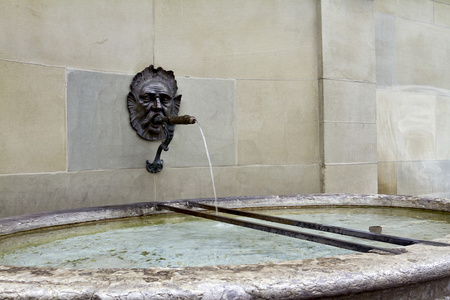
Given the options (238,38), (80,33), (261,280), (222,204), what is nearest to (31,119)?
(80,33)

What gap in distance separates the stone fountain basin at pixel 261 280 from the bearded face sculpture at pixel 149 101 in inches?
88.6

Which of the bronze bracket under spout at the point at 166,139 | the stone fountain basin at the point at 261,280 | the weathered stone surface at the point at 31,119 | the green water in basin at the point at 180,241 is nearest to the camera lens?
the stone fountain basin at the point at 261,280

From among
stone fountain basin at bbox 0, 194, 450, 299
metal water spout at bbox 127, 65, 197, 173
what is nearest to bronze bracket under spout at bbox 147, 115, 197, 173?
metal water spout at bbox 127, 65, 197, 173

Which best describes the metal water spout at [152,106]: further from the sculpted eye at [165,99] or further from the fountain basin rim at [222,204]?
the fountain basin rim at [222,204]

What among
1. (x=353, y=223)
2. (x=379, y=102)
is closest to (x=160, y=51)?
(x=353, y=223)

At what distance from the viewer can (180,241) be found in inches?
82.7

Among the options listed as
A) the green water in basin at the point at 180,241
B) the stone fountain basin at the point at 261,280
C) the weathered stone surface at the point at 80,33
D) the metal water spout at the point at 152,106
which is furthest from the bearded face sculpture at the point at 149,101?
the stone fountain basin at the point at 261,280

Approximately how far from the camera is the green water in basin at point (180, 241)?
1724 millimetres

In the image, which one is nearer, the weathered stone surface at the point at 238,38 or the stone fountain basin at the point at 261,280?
the stone fountain basin at the point at 261,280

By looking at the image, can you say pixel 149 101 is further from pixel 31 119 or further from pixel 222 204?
pixel 222 204

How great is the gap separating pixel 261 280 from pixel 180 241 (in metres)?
1.16

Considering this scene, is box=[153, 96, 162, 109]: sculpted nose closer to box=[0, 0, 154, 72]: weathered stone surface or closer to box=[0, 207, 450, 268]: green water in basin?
box=[0, 0, 154, 72]: weathered stone surface

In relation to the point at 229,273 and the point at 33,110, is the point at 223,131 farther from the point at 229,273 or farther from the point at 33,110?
the point at 229,273

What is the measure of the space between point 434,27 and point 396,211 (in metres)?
3.07
